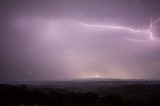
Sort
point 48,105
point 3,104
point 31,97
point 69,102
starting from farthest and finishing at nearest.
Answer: point 31,97 < point 69,102 < point 48,105 < point 3,104

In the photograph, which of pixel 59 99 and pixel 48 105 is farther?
pixel 59 99

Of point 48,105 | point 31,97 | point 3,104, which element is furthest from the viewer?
point 31,97

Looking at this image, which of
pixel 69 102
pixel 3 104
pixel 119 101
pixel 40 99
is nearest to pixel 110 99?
pixel 119 101

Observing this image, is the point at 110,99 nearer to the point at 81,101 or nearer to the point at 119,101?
the point at 119,101

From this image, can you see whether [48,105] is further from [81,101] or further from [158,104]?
[158,104]

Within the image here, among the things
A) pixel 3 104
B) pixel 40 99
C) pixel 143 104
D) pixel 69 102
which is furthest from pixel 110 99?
pixel 3 104

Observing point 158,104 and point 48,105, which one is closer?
point 48,105

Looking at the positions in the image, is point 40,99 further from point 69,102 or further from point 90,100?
point 90,100

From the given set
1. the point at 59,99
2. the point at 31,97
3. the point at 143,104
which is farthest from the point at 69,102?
the point at 143,104

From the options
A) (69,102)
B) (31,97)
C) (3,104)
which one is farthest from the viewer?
(31,97)
